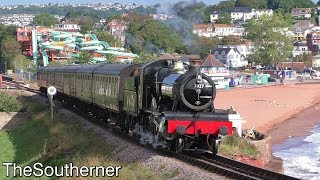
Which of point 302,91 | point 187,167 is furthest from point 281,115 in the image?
point 187,167

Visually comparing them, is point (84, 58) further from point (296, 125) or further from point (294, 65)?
point (294, 65)

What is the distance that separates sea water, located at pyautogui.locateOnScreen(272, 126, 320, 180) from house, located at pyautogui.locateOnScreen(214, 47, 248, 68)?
97654 millimetres

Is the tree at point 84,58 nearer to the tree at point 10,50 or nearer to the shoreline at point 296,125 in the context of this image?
the tree at point 10,50

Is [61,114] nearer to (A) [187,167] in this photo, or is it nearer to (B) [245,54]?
(A) [187,167]

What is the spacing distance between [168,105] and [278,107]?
2345 inches

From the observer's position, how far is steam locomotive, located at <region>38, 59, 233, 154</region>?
2120cm

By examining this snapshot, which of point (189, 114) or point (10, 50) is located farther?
point (10, 50)

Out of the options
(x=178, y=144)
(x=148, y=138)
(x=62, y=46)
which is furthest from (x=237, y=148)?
(x=62, y=46)

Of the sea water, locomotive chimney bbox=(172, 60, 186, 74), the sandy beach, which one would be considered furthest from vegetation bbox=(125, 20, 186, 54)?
locomotive chimney bbox=(172, 60, 186, 74)

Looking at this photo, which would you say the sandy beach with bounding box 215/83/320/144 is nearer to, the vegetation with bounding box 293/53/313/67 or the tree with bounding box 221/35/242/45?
the vegetation with bounding box 293/53/313/67

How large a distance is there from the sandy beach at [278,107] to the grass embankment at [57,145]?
20.9m

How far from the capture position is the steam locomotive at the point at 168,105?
21203 mm

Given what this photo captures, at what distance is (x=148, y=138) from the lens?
2438cm

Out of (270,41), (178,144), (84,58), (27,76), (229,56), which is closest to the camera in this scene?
(178,144)
